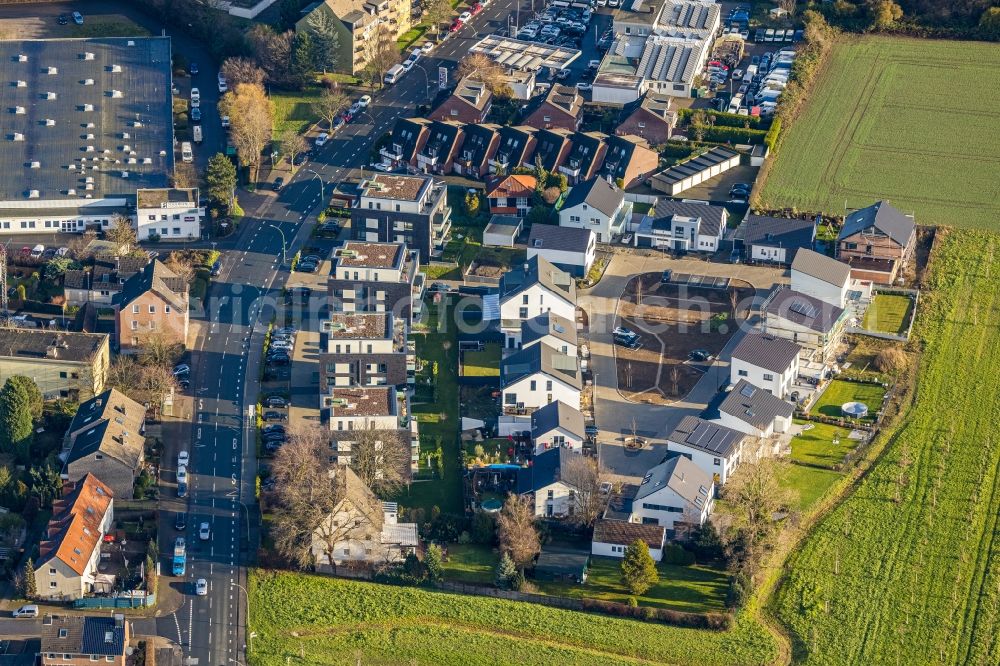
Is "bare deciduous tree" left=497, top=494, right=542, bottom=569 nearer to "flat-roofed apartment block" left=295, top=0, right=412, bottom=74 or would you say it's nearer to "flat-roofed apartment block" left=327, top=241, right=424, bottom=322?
"flat-roofed apartment block" left=327, top=241, right=424, bottom=322

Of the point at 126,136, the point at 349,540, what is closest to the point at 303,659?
the point at 349,540

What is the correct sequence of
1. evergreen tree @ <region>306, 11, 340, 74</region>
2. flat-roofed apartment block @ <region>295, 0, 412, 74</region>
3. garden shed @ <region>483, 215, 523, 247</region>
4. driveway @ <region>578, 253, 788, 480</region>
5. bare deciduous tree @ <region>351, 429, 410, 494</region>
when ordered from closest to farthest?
bare deciduous tree @ <region>351, 429, 410, 494</region>, driveway @ <region>578, 253, 788, 480</region>, garden shed @ <region>483, 215, 523, 247</region>, evergreen tree @ <region>306, 11, 340, 74</region>, flat-roofed apartment block @ <region>295, 0, 412, 74</region>

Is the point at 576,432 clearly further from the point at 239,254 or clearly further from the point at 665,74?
the point at 665,74

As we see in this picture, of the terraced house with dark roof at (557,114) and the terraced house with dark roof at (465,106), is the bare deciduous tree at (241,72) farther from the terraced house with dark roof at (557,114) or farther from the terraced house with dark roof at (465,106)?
the terraced house with dark roof at (557,114)

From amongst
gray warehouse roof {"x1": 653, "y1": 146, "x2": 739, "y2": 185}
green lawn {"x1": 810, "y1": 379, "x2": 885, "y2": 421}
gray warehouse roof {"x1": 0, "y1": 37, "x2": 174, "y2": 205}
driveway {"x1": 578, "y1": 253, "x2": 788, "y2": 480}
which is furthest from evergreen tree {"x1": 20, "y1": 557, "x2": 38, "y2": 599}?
gray warehouse roof {"x1": 653, "y1": 146, "x2": 739, "y2": 185}

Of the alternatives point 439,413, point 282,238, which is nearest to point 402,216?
point 282,238

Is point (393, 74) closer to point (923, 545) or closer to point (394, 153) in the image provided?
point (394, 153)

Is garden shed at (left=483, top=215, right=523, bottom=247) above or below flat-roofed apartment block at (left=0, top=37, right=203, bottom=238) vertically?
below
